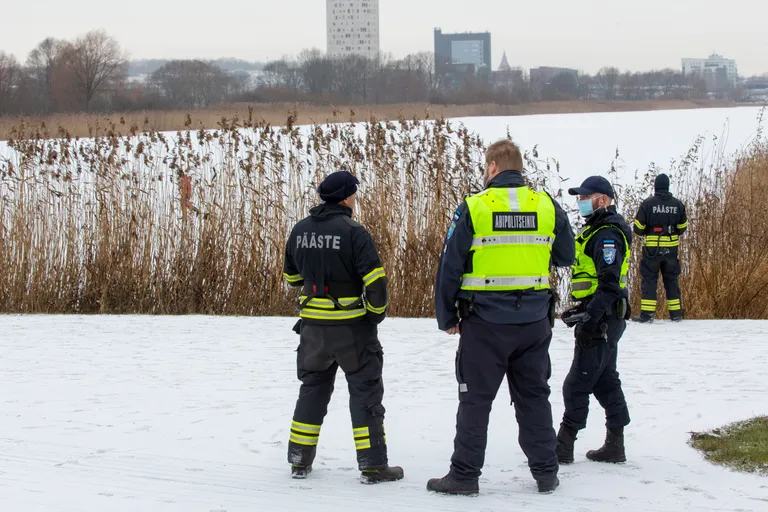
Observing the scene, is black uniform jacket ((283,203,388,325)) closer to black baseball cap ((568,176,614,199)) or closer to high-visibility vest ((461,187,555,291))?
high-visibility vest ((461,187,555,291))

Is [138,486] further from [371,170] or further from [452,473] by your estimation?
[371,170]

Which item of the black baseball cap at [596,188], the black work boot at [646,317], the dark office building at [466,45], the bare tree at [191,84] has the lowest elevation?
the black work boot at [646,317]

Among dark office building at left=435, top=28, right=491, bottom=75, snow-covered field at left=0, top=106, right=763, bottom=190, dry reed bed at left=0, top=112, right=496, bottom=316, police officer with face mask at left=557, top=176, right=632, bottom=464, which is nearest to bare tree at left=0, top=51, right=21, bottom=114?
snow-covered field at left=0, top=106, right=763, bottom=190

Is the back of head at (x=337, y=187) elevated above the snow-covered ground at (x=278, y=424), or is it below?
above

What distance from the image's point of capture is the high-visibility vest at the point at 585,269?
16.9 ft

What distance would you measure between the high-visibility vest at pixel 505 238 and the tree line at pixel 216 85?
2838cm

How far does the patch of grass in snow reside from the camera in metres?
5.12

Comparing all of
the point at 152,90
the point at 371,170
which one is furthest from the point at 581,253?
the point at 152,90

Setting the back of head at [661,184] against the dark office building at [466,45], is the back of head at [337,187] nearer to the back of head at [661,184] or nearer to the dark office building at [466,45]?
the back of head at [661,184]

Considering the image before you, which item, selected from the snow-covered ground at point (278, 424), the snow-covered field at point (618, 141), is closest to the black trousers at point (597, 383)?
the snow-covered ground at point (278, 424)

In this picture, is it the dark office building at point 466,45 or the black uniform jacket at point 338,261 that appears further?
the dark office building at point 466,45

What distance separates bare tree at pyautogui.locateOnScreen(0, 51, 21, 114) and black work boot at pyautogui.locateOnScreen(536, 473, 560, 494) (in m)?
35.4

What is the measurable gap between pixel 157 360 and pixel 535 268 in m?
4.54

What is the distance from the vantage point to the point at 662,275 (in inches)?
395
